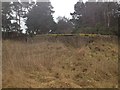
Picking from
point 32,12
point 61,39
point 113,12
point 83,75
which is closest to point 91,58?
point 83,75

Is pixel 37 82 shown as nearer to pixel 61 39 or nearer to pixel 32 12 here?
pixel 61 39

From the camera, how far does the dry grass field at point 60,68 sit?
30.0 feet

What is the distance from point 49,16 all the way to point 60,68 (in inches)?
676

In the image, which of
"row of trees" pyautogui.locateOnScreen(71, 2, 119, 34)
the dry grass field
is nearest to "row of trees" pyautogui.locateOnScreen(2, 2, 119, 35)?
"row of trees" pyautogui.locateOnScreen(71, 2, 119, 34)

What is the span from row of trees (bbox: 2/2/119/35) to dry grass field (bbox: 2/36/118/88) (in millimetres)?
9686

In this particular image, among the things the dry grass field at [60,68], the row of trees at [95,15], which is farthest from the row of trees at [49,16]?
the dry grass field at [60,68]

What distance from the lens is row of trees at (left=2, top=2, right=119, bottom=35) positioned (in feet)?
84.8

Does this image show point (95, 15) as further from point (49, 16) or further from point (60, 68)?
point (60, 68)

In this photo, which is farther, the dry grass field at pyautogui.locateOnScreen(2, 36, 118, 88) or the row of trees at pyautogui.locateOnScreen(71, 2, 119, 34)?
the row of trees at pyautogui.locateOnScreen(71, 2, 119, 34)

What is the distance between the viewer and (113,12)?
25.9m

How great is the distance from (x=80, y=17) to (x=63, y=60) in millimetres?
17062

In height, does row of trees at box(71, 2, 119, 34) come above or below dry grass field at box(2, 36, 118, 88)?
above

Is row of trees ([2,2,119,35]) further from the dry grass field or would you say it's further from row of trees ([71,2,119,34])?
the dry grass field

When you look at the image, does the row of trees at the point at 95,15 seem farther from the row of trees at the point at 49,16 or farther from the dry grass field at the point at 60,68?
the dry grass field at the point at 60,68
